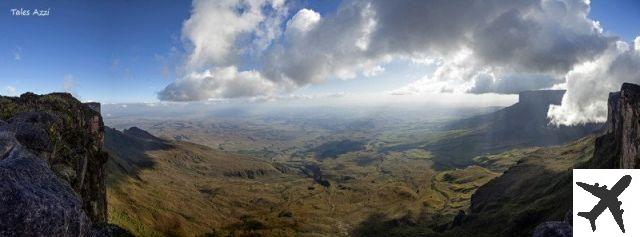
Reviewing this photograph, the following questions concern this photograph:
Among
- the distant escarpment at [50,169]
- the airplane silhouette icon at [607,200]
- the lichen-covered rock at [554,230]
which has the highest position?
the distant escarpment at [50,169]

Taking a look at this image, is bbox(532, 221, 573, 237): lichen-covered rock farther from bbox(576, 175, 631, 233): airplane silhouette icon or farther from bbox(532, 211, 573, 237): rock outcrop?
bbox(576, 175, 631, 233): airplane silhouette icon

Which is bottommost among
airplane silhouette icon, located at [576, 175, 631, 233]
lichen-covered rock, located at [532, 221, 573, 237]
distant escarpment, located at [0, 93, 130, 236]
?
lichen-covered rock, located at [532, 221, 573, 237]

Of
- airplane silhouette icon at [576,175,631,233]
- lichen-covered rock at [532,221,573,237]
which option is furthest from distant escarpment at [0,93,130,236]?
lichen-covered rock at [532,221,573,237]

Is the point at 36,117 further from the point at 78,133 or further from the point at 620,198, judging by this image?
the point at 620,198

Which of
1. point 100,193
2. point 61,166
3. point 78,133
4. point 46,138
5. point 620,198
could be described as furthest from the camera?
point 100,193

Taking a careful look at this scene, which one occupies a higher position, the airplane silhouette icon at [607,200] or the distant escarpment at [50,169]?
the distant escarpment at [50,169]

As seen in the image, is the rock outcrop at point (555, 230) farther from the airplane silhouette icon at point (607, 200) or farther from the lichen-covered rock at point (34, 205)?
the lichen-covered rock at point (34, 205)

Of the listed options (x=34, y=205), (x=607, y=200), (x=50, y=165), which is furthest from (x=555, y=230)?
(x=50, y=165)

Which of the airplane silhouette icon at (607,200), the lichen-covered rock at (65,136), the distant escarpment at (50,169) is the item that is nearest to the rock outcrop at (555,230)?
the airplane silhouette icon at (607,200)

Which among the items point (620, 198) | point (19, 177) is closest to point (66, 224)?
point (19, 177)
